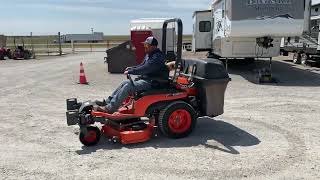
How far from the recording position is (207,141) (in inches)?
264

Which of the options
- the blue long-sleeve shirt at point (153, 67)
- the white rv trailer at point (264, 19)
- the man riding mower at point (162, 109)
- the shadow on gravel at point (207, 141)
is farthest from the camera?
the white rv trailer at point (264, 19)

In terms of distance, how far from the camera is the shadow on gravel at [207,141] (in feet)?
21.0

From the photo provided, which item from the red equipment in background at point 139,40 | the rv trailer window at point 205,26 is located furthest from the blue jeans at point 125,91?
the rv trailer window at point 205,26

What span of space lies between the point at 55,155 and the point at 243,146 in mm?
2956

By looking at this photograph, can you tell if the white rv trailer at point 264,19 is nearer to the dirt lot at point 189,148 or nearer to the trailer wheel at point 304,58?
the dirt lot at point 189,148

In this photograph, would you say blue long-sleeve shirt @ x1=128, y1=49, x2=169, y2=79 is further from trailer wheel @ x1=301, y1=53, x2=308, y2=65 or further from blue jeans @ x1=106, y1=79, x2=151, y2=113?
trailer wheel @ x1=301, y1=53, x2=308, y2=65

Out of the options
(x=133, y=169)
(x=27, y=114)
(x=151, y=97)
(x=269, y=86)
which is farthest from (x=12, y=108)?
(x=269, y=86)

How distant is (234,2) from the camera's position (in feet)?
46.6

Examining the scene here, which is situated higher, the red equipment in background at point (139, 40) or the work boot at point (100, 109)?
the red equipment in background at point (139, 40)

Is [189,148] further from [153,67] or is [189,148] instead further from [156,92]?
[153,67]

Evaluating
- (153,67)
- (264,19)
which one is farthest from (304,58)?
(153,67)

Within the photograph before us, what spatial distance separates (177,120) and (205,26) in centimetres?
1341

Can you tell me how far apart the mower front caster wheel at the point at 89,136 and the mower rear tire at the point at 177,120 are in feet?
3.59

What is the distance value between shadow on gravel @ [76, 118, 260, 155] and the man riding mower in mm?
116
